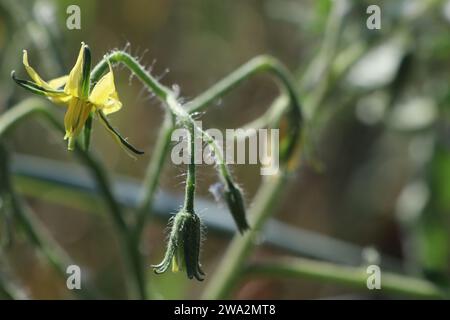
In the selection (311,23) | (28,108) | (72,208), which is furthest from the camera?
(72,208)

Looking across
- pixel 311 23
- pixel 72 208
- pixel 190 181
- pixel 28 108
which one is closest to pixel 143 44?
pixel 72 208

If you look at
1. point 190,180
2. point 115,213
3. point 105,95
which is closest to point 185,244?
point 190,180

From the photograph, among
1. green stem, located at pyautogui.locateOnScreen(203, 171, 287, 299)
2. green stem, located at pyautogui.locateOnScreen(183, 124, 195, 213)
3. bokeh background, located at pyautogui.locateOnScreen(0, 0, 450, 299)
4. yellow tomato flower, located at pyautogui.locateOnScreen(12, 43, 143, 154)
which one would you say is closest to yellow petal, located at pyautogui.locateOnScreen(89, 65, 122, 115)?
yellow tomato flower, located at pyautogui.locateOnScreen(12, 43, 143, 154)

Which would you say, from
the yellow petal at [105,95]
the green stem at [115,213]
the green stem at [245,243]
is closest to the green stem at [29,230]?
the green stem at [115,213]

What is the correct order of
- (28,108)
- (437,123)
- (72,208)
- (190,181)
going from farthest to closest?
(72,208) → (437,123) → (28,108) → (190,181)

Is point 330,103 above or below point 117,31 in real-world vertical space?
below

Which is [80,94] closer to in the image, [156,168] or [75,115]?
[75,115]
